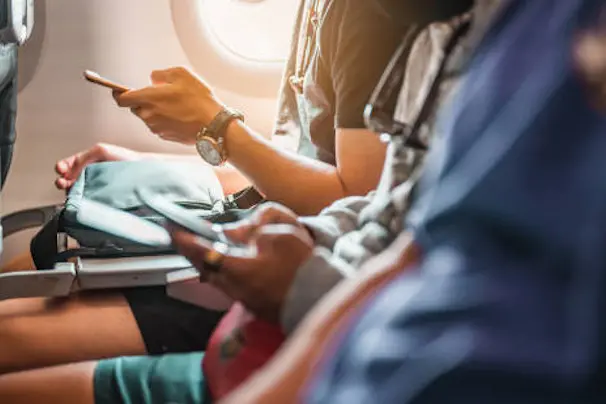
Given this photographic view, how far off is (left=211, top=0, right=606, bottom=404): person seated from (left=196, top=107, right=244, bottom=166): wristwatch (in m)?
0.76

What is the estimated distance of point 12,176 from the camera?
6.50 ft

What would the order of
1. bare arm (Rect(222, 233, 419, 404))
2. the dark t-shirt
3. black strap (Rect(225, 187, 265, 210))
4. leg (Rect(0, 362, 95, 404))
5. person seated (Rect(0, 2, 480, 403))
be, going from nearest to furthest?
bare arm (Rect(222, 233, 419, 404)), person seated (Rect(0, 2, 480, 403)), leg (Rect(0, 362, 95, 404)), the dark t-shirt, black strap (Rect(225, 187, 265, 210))

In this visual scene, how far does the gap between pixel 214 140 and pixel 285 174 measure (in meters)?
0.13

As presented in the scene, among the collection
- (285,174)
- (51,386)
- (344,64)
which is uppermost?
(344,64)

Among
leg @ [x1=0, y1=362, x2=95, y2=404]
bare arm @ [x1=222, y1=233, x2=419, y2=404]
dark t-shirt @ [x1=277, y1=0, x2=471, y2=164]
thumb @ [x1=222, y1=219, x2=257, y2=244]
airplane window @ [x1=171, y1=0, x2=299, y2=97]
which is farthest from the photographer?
airplane window @ [x1=171, y1=0, x2=299, y2=97]

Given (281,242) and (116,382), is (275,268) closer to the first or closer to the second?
(281,242)

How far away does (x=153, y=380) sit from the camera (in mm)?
885

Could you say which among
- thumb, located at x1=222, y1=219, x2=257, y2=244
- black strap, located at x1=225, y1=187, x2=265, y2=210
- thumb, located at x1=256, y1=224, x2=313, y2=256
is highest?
thumb, located at x1=256, y1=224, x2=313, y2=256

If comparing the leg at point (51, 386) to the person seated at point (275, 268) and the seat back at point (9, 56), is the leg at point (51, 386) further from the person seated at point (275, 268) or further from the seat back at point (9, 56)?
the seat back at point (9, 56)

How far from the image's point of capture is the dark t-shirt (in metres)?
1.02

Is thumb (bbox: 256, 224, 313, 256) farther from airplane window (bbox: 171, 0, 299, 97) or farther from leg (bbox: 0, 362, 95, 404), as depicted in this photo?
airplane window (bbox: 171, 0, 299, 97)

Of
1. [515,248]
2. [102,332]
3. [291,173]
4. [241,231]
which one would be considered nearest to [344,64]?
[291,173]

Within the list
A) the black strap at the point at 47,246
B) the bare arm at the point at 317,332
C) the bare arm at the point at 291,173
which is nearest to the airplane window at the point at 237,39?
the bare arm at the point at 291,173

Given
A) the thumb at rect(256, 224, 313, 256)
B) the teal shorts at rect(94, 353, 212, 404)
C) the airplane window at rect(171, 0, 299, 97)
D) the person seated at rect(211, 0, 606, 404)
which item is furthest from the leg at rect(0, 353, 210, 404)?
the airplane window at rect(171, 0, 299, 97)
